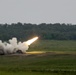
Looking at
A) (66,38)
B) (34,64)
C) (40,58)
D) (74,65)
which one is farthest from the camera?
(66,38)

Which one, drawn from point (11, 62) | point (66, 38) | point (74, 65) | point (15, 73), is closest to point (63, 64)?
point (74, 65)

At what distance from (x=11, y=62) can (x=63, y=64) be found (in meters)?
10.2

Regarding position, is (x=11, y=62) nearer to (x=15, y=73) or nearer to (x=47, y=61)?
(x=47, y=61)

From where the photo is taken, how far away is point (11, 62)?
72.9 metres

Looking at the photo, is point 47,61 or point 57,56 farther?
point 57,56

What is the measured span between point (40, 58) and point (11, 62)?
19.8 ft

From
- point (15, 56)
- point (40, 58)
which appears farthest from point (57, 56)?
point (15, 56)

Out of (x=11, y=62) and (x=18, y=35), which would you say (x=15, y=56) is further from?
(x=18, y=35)

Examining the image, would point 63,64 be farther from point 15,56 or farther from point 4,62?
point 15,56

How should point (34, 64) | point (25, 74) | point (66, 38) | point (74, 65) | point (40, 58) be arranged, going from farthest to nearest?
point (66, 38) → point (40, 58) → point (34, 64) → point (74, 65) → point (25, 74)

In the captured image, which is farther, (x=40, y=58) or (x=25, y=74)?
(x=40, y=58)

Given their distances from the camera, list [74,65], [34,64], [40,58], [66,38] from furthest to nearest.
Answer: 1. [66,38]
2. [40,58]
3. [34,64]
4. [74,65]

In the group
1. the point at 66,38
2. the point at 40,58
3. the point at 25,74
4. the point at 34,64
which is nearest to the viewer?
the point at 25,74

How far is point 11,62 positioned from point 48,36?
118m
